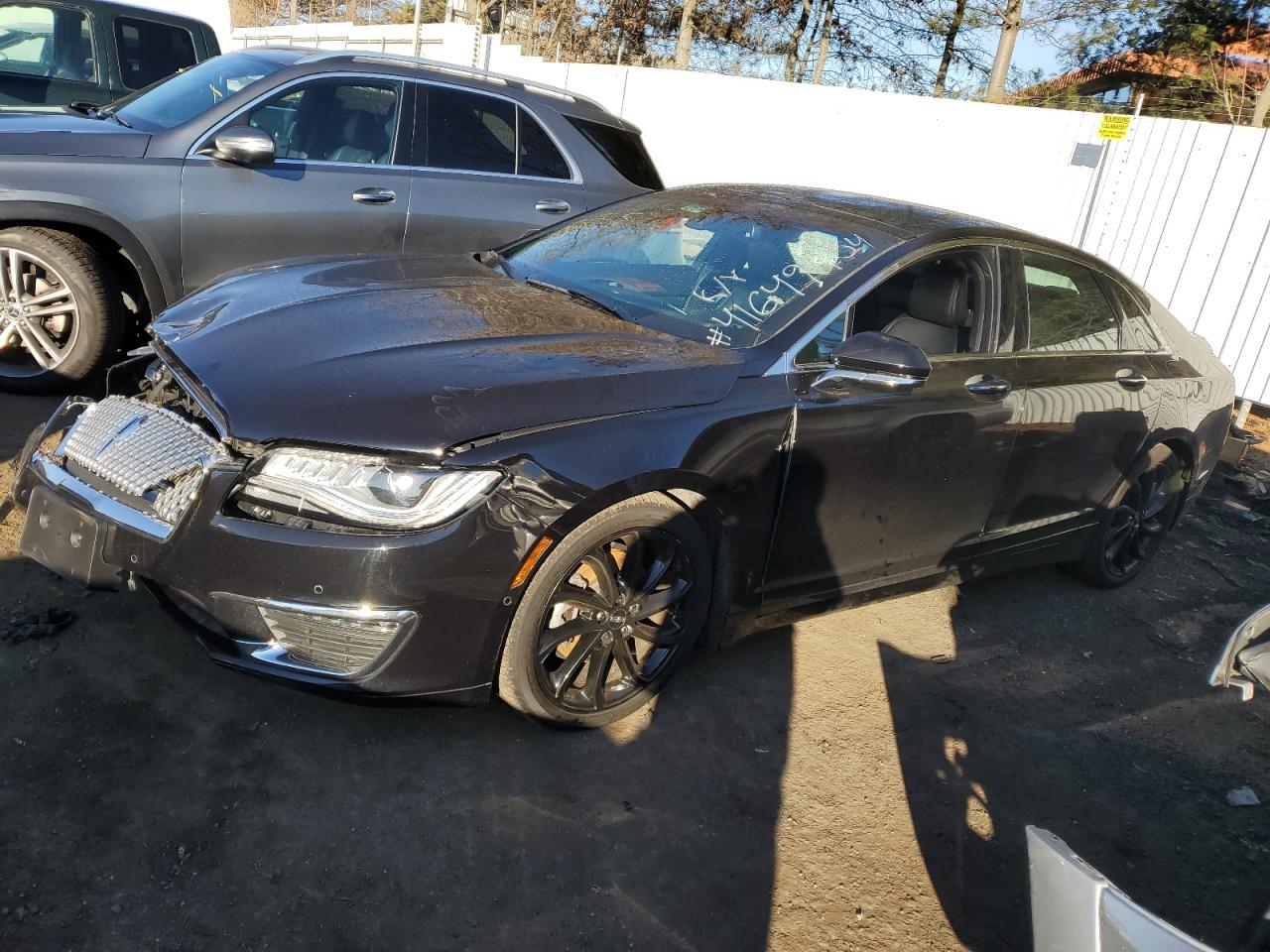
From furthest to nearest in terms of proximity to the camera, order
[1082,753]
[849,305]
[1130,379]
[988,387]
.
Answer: [1130,379] < [988,387] < [1082,753] < [849,305]

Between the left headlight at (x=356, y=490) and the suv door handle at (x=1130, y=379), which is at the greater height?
the suv door handle at (x=1130, y=379)

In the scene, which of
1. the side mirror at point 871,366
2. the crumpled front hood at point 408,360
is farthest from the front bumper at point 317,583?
the side mirror at point 871,366

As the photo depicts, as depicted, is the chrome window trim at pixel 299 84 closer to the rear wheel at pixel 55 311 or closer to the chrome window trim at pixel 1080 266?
the rear wheel at pixel 55 311

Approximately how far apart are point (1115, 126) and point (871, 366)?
26.8ft

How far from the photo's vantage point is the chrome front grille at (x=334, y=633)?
2.52m

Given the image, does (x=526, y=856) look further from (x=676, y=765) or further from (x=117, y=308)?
(x=117, y=308)

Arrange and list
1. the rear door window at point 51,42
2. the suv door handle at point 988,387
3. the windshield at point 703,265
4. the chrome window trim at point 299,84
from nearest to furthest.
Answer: the windshield at point 703,265, the suv door handle at point 988,387, the chrome window trim at point 299,84, the rear door window at point 51,42

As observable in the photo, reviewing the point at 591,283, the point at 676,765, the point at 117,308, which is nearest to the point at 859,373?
the point at 591,283

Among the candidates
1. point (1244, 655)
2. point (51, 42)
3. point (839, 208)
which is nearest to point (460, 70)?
point (839, 208)

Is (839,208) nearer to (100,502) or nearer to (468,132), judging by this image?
(468,132)

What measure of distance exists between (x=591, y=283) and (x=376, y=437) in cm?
148

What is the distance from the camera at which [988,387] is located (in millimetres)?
3754

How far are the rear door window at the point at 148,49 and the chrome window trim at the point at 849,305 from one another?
776 cm

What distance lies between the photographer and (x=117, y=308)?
4.76 meters
